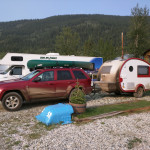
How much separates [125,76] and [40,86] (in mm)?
5083

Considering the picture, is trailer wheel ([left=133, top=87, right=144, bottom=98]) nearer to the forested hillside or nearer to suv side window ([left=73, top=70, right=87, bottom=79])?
suv side window ([left=73, top=70, right=87, bottom=79])

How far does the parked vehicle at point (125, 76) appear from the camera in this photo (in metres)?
10.3

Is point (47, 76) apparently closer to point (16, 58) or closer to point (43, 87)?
point (43, 87)

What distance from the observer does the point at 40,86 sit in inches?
310

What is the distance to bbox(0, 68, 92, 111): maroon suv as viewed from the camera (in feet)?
23.9

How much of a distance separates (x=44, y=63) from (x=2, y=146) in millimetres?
10454

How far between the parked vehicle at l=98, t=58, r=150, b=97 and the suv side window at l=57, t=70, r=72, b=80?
2.58 m

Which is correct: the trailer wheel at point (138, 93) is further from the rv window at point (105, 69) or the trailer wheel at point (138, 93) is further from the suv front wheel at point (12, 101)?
the suv front wheel at point (12, 101)

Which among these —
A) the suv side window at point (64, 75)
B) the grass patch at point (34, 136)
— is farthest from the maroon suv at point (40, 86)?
the grass patch at point (34, 136)

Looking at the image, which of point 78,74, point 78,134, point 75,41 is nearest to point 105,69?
point 78,74

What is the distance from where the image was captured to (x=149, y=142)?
4.35 m

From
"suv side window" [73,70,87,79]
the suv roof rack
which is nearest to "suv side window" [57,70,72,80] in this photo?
"suv side window" [73,70,87,79]

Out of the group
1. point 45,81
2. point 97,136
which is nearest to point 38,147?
point 97,136

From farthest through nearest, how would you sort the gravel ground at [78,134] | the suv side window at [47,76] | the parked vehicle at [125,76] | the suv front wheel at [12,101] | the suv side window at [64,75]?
the parked vehicle at [125,76] → the suv side window at [64,75] → the suv side window at [47,76] → the suv front wheel at [12,101] → the gravel ground at [78,134]
